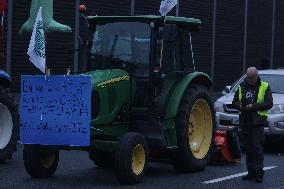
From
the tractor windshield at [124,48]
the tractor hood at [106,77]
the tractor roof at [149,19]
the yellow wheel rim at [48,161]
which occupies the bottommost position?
the yellow wheel rim at [48,161]

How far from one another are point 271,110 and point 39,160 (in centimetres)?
583

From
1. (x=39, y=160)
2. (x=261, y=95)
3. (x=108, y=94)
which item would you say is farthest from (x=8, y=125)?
(x=261, y=95)

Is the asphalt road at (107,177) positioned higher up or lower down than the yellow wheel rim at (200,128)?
lower down

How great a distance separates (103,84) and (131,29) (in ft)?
3.74

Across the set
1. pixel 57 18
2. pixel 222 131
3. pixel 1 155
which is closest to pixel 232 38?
pixel 57 18

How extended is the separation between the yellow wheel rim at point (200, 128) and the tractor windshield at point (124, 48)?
4.50ft

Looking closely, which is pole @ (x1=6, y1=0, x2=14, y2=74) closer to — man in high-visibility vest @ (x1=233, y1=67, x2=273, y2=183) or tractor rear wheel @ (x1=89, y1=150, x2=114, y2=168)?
tractor rear wheel @ (x1=89, y1=150, x2=114, y2=168)

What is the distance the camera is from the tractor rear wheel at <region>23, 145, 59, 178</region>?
9.98 meters

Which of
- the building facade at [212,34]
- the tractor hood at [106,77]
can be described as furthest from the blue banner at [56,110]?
the building facade at [212,34]

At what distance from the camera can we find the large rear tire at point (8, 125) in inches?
453

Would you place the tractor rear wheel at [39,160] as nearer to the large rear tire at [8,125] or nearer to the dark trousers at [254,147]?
the large rear tire at [8,125]

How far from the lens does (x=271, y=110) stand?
14.2 meters

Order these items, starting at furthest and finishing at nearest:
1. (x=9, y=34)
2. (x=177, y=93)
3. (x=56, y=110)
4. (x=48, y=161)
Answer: (x=9, y=34) → (x=177, y=93) → (x=48, y=161) → (x=56, y=110)

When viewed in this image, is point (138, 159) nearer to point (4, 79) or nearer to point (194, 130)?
point (194, 130)
